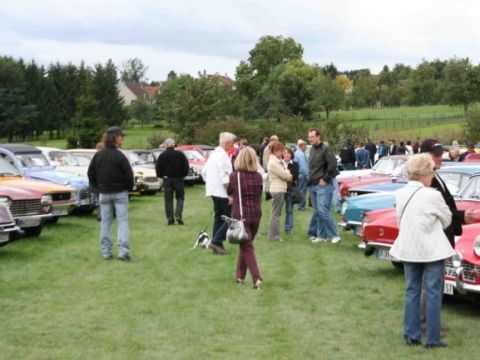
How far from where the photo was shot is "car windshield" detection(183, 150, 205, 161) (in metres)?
29.8

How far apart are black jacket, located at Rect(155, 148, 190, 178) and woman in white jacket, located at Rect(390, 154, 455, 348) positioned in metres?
9.25

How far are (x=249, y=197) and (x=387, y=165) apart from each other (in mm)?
9452

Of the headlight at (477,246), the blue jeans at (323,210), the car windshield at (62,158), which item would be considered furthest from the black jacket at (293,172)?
the car windshield at (62,158)

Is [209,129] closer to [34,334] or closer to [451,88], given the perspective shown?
[451,88]

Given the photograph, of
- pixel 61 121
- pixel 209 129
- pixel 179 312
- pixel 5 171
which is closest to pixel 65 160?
pixel 5 171

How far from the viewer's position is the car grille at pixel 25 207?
13.0 metres

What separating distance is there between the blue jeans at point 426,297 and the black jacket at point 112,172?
223 inches

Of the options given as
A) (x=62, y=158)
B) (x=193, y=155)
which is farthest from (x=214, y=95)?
(x=62, y=158)

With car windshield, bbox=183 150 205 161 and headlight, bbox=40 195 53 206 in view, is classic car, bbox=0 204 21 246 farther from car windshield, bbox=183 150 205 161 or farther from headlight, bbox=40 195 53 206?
car windshield, bbox=183 150 205 161

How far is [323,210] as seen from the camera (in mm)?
12914

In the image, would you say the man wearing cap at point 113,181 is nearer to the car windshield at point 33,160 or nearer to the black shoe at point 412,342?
the black shoe at point 412,342

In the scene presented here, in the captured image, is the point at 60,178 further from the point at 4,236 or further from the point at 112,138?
the point at 112,138

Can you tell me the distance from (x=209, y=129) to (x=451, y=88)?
32.6 m

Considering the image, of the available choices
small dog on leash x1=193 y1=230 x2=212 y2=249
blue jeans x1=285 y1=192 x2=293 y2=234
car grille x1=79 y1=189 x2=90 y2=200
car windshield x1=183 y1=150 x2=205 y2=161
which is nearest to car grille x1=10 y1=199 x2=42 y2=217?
small dog on leash x1=193 y1=230 x2=212 y2=249
